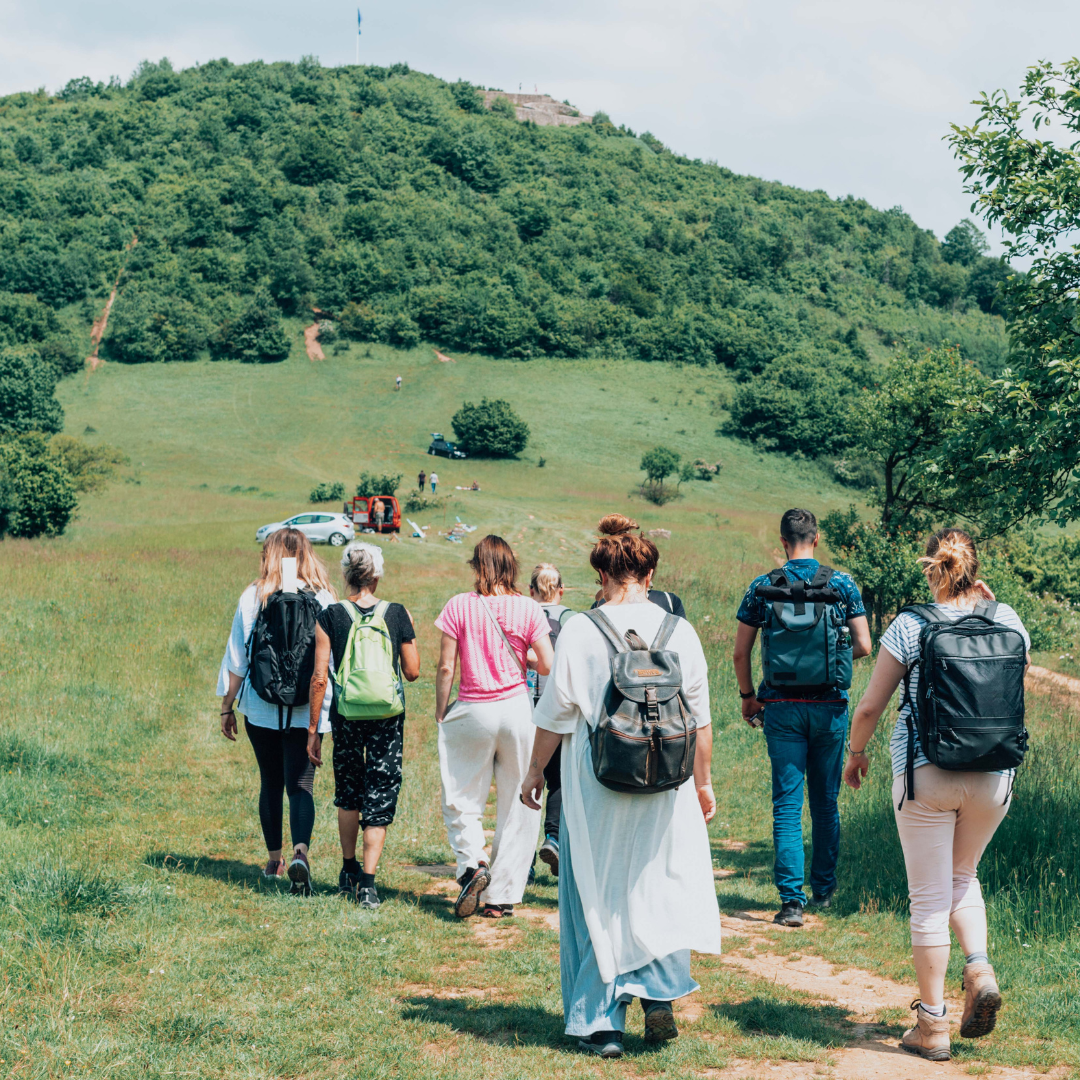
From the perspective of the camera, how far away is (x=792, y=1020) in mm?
4148

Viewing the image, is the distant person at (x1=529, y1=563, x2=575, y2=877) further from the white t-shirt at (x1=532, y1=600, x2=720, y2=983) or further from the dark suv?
the dark suv

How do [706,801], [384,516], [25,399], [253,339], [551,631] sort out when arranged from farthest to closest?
[253,339] < [25,399] < [384,516] < [551,631] < [706,801]

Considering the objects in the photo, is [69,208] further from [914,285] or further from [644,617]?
[644,617]

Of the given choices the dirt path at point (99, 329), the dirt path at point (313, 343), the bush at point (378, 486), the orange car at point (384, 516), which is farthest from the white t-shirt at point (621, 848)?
the dirt path at point (99, 329)

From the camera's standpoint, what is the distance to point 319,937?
4.95 metres

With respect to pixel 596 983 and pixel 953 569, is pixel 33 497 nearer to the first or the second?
pixel 596 983

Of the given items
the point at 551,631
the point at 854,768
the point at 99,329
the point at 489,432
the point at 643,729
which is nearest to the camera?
the point at 643,729

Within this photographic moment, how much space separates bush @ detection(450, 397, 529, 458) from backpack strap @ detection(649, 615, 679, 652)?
55078 mm

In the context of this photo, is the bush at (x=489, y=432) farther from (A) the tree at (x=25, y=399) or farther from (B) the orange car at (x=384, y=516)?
(B) the orange car at (x=384, y=516)

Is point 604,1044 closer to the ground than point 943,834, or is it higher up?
closer to the ground

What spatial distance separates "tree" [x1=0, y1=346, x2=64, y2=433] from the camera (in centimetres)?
5406

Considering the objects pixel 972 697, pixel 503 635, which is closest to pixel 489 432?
pixel 503 635

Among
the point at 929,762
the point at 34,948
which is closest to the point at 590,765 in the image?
the point at 929,762

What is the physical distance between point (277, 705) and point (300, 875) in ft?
3.09
